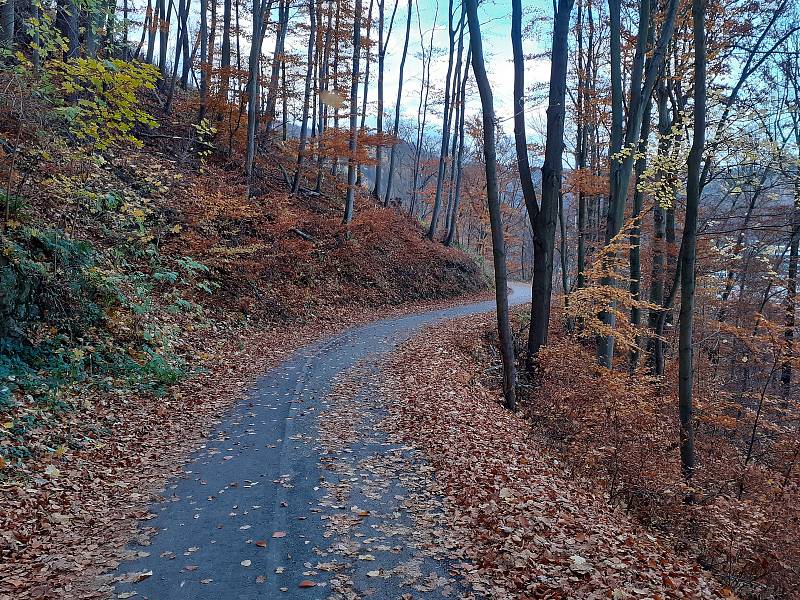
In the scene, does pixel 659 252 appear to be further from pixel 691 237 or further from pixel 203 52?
pixel 203 52

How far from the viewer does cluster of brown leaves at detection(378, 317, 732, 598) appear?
4.62 meters

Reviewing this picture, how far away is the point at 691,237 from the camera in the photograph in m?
8.71

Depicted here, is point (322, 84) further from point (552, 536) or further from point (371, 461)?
point (552, 536)

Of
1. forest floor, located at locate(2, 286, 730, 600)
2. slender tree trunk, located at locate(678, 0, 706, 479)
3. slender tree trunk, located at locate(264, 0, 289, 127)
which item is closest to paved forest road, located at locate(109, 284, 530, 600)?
forest floor, located at locate(2, 286, 730, 600)

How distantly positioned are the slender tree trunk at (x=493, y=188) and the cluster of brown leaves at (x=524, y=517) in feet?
2.96

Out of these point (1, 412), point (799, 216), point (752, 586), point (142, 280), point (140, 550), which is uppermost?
point (799, 216)

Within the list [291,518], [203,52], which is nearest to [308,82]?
[203,52]

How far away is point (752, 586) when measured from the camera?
6.77 m

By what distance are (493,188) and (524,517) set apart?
22.7ft

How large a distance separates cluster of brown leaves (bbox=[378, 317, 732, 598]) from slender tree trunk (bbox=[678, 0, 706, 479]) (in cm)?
258

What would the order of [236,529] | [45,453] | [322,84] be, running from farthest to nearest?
[322,84] → [45,453] → [236,529]

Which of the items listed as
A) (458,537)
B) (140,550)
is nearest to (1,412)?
(140,550)

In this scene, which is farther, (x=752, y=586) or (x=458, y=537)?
(x=752, y=586)

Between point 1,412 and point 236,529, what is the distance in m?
3.68
